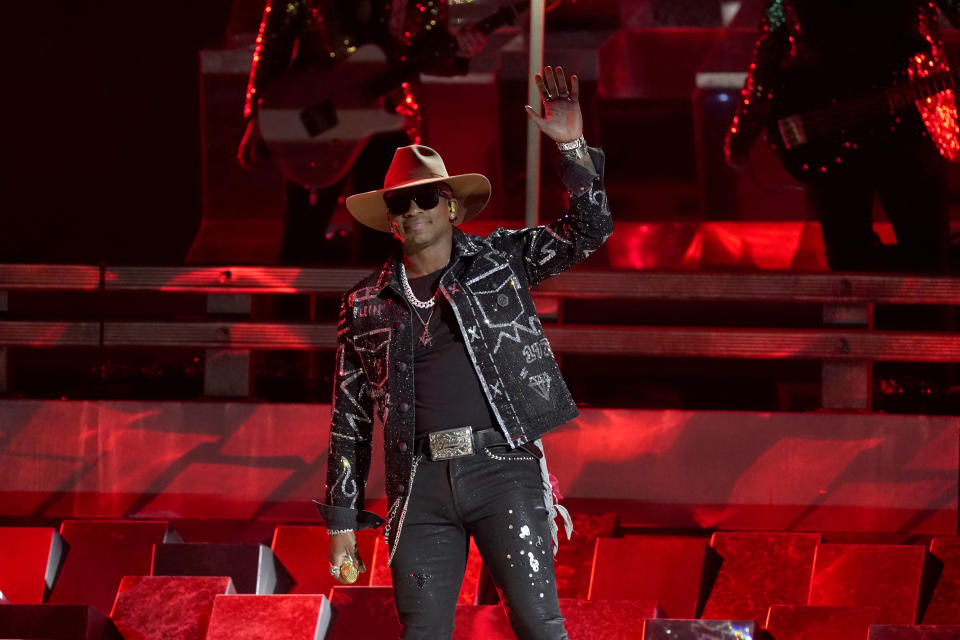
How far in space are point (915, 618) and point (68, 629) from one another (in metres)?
3.21

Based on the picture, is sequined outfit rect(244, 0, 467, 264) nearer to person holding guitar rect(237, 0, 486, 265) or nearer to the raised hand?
person holding guitar rect(237, 0, 486, 265)

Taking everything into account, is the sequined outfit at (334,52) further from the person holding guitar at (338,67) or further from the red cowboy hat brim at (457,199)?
the red cowboy hat brim at (457,199)

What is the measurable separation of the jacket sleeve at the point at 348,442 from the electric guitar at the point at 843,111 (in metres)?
3.73

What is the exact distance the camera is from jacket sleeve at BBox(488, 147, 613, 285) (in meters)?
3.28

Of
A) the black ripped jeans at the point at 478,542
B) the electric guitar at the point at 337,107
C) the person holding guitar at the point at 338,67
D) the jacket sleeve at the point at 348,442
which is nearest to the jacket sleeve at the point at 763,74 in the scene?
the electric guitar at the point at 337,107

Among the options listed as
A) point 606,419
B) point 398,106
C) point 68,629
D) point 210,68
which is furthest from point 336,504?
point 210,68

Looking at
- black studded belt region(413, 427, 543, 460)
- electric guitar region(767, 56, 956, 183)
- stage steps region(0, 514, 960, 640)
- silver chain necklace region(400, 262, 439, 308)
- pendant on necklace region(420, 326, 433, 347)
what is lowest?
stage steps region(0, 514, 960, 640)

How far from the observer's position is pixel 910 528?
A: 5395 millimetres

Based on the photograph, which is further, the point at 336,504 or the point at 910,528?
the point at 910,528

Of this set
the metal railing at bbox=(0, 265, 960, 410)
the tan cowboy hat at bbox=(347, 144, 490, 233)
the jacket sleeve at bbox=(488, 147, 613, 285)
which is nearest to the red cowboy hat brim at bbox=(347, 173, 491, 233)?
the tan cowboy hat at bbox=(347, 144, 490, 233)

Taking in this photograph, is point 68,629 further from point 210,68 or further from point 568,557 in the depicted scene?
point 210,68

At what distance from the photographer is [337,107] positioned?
22.4 feet

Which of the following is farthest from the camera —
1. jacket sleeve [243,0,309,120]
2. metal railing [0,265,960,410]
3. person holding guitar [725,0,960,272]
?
jacket sleeve [243,0,309,120]

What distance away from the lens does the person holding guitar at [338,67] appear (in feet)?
22.0
